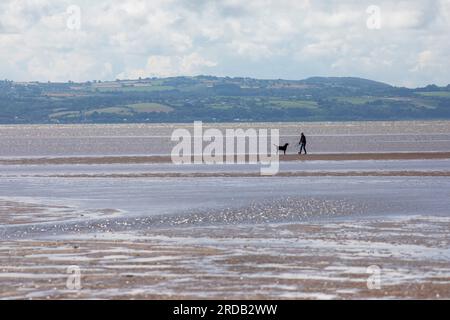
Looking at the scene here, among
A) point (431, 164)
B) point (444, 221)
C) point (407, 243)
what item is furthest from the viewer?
point (431, 164)

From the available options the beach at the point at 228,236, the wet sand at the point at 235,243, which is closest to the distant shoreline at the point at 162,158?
the beach at the point at 228,236

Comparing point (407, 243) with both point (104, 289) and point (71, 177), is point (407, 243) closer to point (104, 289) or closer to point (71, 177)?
point (104, 289)

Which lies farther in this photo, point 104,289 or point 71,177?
point 71,177

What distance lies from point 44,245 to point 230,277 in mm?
6920

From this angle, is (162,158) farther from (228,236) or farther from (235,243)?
(235,243)

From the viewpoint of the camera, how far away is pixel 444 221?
91.9 feet

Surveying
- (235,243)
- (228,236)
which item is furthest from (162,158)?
(235,243)

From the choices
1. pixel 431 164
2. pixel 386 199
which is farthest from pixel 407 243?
pixel 431 164

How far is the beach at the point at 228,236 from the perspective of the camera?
58.6 feet

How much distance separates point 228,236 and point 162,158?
4459cm

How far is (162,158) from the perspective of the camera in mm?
69875

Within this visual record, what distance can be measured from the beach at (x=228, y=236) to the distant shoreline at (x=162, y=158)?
15.5m

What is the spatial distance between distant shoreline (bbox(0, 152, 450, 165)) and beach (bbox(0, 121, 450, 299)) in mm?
15489

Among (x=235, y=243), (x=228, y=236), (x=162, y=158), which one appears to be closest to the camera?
(x=235, y=243)
